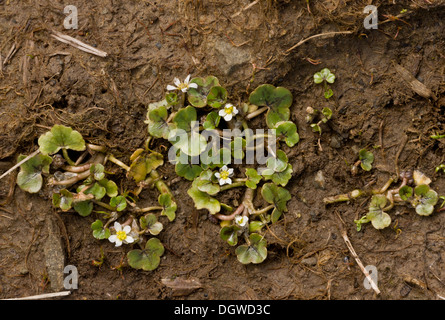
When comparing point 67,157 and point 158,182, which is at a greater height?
point 67,157

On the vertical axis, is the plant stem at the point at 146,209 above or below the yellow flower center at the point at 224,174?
below

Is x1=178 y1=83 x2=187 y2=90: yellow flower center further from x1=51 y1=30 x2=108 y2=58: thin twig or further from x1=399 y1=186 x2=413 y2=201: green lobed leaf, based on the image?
x1=399 y1=186 x2=413 y2=201: green lobed leaf

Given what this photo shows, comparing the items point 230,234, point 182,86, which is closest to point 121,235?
point 230,234

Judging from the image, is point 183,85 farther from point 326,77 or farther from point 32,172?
point 32,172

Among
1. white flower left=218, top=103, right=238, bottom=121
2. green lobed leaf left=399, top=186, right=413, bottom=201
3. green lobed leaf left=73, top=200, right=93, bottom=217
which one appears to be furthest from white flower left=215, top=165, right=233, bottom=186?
green lobed leaf left=399, top=186, right=413, bottom=201

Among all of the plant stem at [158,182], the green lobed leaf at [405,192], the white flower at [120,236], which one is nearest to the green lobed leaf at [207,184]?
the plant stem at [158,182]

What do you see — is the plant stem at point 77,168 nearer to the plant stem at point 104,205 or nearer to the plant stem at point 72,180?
the plant stem at point 72,180
